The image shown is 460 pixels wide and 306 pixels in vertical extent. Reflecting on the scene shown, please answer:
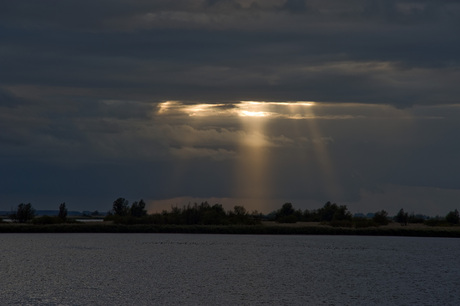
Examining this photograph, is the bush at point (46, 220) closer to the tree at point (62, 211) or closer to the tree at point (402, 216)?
the tree at point (62, 211)

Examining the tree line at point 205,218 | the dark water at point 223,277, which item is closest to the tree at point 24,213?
the tree line at point 205,218

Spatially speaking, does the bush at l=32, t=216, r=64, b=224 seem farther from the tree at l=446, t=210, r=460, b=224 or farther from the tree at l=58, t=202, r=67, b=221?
the tree at l=446, t=210, r=460, b=224

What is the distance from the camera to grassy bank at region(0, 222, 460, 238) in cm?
15039

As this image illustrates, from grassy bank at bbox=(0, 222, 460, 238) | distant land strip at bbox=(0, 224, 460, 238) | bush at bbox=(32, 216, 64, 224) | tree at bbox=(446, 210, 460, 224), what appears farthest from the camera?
tree at bbox=(446, 210, 460, 224)

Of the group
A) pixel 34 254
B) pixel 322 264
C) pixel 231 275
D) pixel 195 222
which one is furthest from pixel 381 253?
pixel 195 222

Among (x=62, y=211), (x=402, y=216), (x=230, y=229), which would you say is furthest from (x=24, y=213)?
(x=402, y=216)

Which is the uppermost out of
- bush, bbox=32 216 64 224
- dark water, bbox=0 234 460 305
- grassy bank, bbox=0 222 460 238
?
bush, bbox=32 216 64 224

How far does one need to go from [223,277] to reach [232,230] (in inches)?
3738

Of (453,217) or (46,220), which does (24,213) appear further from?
(453,217)

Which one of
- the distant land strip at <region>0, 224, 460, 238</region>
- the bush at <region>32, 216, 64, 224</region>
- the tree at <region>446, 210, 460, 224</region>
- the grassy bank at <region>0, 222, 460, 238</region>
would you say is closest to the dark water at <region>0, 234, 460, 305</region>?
the grassy bank at <region>0, 222, 460, 238</region>

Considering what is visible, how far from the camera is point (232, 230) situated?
6216 inches

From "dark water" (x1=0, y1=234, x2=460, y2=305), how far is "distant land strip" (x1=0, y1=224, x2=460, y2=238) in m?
50.4

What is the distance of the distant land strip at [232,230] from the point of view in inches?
5925

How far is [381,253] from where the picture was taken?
3964 inches
